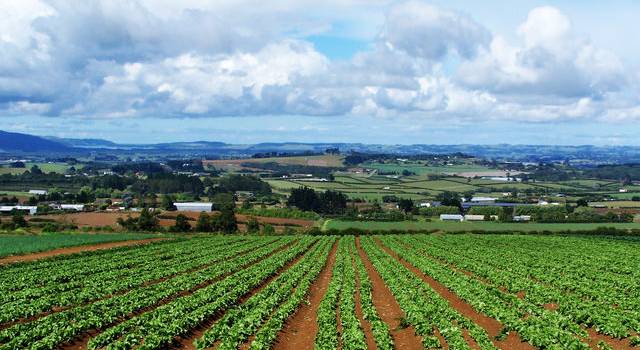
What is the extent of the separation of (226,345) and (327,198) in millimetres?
121671

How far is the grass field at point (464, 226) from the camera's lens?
100250 mm

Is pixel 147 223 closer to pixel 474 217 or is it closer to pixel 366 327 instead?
pixel 474 217

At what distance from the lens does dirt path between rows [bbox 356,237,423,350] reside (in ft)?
73.0

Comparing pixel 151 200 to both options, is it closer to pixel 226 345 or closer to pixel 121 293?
pixel 121 293

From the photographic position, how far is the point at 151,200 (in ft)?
478

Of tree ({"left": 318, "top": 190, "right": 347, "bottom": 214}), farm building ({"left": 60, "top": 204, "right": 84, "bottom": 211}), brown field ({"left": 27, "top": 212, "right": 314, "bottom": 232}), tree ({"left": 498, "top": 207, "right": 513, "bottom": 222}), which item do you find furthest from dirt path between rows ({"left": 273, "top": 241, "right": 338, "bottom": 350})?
tree ({"left": 318, "top": 190, "right": 347, "bottom": 214})

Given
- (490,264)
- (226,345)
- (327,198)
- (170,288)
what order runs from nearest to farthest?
1. (226,345)
2. (170,288)
3. (490,264)
4. (327,198)

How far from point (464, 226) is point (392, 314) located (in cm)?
8187

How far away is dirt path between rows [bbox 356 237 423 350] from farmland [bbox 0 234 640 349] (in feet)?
0.23

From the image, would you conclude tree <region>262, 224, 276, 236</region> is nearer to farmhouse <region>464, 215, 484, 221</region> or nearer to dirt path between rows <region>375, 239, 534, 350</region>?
farmhouse <region>464, 215, 484, 221</region>

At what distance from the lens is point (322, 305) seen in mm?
27031

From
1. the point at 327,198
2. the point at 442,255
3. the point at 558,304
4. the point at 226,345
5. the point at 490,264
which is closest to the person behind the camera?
the point at 226,345

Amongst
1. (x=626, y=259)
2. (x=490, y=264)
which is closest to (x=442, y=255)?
(x=490, y=264)

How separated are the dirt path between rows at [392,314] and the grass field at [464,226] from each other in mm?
63716
